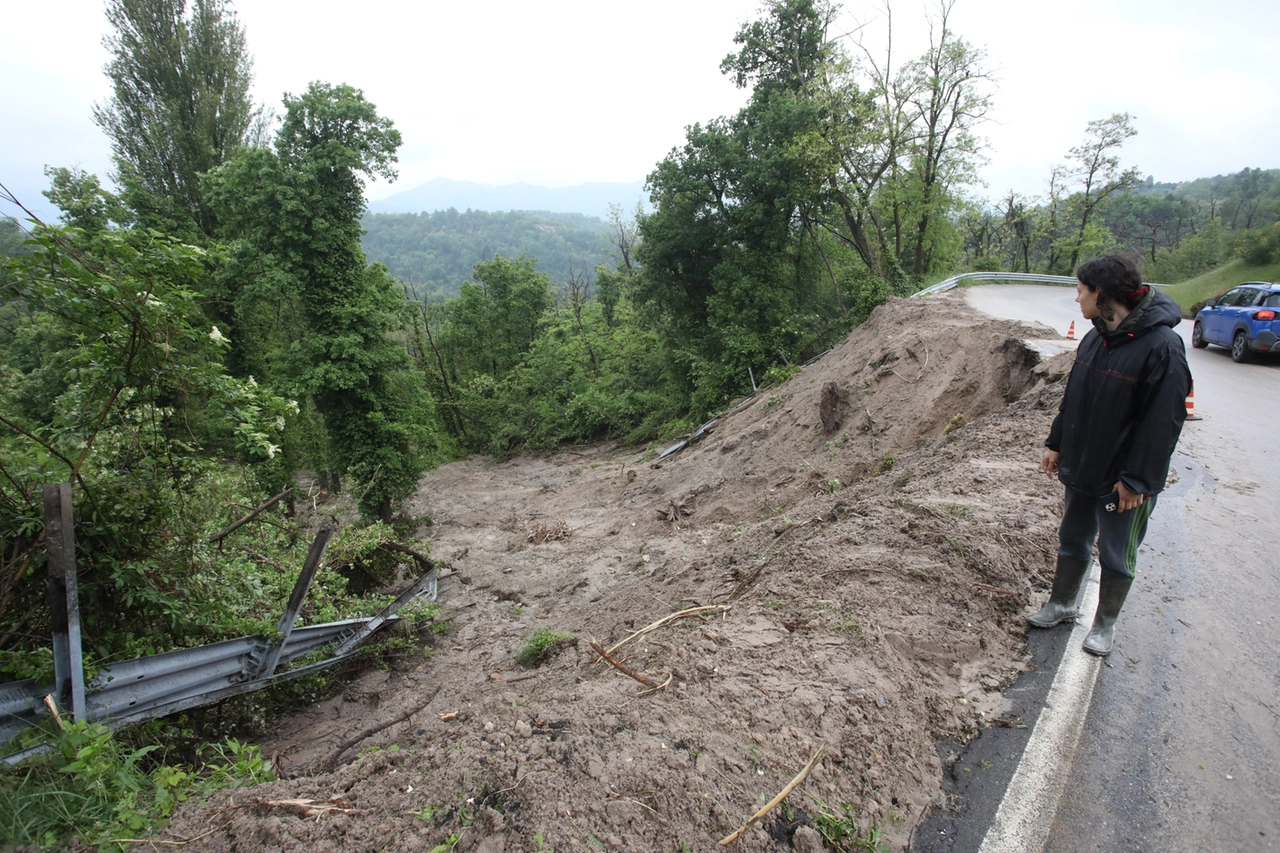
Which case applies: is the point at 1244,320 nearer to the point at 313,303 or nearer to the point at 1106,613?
the point at 1106,613

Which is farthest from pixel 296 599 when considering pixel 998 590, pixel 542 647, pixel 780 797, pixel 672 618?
pixel 998 590

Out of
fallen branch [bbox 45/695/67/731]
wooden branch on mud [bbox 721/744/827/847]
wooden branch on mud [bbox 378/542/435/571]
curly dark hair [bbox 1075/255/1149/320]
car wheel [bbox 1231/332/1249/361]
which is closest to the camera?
wooden branch on mud [bbox 721/744/827/847]

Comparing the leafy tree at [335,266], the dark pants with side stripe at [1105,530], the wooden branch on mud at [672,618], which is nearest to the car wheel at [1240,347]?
the dark pants with side stripe at [1105,530]

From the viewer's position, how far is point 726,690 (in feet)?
10.4

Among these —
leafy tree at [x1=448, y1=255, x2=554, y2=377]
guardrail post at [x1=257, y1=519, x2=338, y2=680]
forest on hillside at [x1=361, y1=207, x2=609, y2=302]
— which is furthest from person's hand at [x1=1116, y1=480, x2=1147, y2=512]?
forest on hillside at [x1=361, y1=207, x2=609, y2=302]

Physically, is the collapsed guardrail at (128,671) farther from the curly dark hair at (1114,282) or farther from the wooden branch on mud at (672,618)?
the curly dark hair at (1114,282)

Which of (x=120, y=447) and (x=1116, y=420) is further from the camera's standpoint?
(x=120, y=447)

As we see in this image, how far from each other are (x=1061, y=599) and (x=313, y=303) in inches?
750

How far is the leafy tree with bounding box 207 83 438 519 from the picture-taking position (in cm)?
1669

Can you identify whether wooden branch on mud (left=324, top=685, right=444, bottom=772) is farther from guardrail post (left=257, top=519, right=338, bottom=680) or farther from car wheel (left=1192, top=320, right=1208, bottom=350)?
car wheel (left=1192, top=320, right=1208, bottom=350)

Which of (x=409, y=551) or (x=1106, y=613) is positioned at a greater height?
(x=1106, y=613)

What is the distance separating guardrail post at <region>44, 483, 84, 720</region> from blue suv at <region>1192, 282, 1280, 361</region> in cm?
1629

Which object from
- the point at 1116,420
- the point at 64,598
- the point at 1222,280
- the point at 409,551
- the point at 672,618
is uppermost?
the point at 1222,280

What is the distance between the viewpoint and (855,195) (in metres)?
22.5
